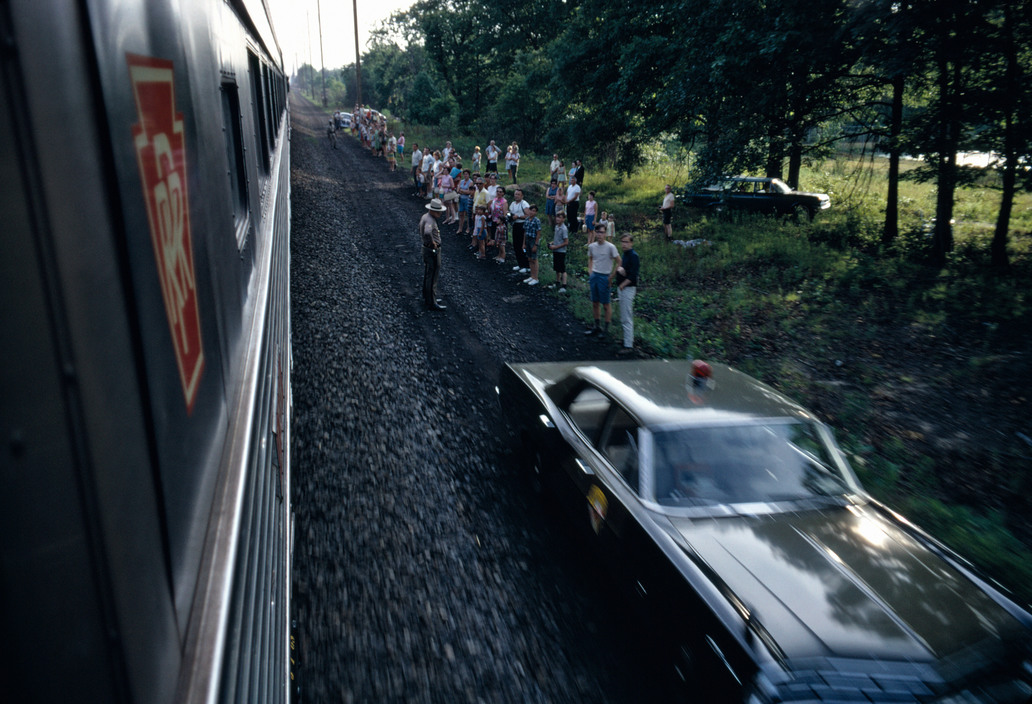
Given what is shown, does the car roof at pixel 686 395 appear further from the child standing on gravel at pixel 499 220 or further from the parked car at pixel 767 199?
the parked car at pixel 767 199

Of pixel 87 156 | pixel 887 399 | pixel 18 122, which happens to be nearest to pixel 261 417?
pixel 87 156

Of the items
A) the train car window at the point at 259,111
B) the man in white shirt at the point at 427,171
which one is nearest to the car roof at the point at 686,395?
the train car window at the point at 259,111

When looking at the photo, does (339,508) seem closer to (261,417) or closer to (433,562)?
(433,562)

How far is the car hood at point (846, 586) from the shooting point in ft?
10.00

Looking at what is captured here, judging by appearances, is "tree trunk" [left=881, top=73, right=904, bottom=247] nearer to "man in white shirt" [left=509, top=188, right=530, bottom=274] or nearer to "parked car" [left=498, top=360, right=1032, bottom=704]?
"man in white shirt" [left=509, top=188, right=530, bottom=274]

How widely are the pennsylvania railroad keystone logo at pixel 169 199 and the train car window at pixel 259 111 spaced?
5021mm

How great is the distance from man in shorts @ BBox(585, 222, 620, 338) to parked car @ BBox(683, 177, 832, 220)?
10701mm

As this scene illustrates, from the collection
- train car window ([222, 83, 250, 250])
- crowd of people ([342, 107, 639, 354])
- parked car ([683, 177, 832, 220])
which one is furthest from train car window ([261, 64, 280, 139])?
parked car ([683, 177, 832, 220])

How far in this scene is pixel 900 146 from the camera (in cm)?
1334

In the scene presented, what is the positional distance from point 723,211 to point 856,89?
4.56 metres

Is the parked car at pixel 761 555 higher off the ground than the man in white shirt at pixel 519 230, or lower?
lower

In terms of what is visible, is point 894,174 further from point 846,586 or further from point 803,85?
point 846,586

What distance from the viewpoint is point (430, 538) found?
5.03m

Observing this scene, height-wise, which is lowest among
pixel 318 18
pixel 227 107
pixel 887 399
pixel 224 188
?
pixel 887 399
